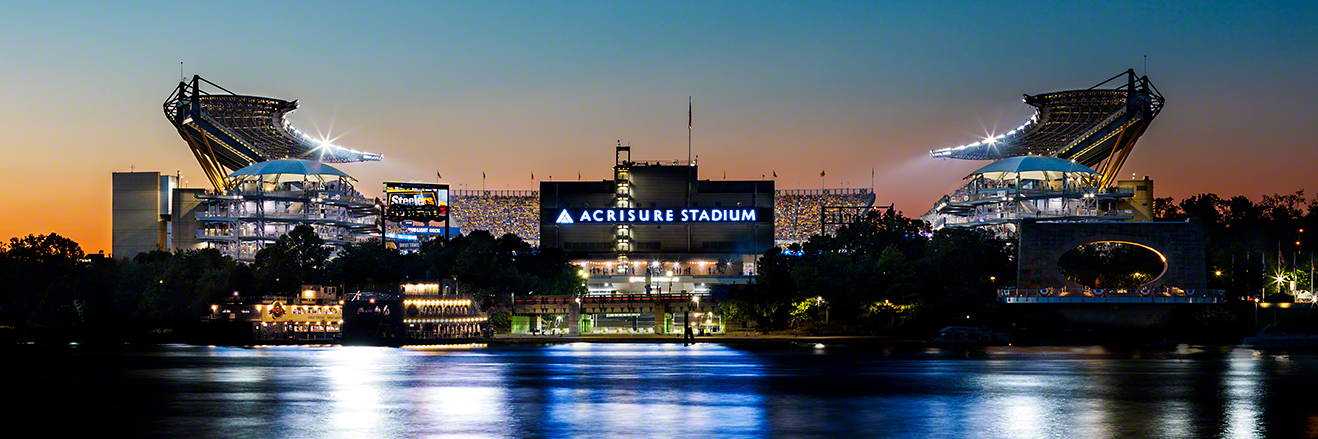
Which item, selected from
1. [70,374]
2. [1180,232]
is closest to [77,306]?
[70,374]

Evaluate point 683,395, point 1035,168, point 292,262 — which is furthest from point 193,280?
point 1035,168

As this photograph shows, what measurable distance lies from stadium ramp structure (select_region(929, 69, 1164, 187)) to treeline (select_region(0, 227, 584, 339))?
79.6m

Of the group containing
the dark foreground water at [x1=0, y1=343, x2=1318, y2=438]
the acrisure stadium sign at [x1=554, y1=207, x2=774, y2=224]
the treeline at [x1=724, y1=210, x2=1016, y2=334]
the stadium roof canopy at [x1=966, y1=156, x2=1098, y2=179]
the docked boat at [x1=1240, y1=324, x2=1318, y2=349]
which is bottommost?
the dark foreground water at [x1=0, y1=343, x2=1318, y2=438]

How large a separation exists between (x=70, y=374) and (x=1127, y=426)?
2841 inches

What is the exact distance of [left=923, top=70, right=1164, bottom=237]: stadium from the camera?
596 ft

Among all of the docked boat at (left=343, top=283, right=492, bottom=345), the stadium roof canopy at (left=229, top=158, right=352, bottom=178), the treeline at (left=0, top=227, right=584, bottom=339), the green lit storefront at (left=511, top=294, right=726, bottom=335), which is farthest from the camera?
the stadium roof canopy at (left=229, top=158, right=352, bottom=178)

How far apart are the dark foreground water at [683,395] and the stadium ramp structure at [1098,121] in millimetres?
76021

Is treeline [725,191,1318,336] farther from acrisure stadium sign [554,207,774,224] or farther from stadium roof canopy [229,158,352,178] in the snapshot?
stadium roof canopy [229,158,352,178]

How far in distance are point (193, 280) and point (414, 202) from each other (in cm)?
3474

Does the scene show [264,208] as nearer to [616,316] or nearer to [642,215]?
[642,215]

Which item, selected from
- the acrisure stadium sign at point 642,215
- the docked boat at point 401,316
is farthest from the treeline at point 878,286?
the acrisure stadium sign at point 642,215

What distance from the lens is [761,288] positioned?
142500 millimetres

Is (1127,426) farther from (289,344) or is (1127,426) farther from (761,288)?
(289,344)

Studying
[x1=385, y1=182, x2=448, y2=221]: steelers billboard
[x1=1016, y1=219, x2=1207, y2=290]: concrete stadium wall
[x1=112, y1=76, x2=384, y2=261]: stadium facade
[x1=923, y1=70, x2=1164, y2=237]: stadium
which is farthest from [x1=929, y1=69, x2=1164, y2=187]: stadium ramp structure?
[x1=112, y1=76, x2=384, y2=261]: stadium facade
